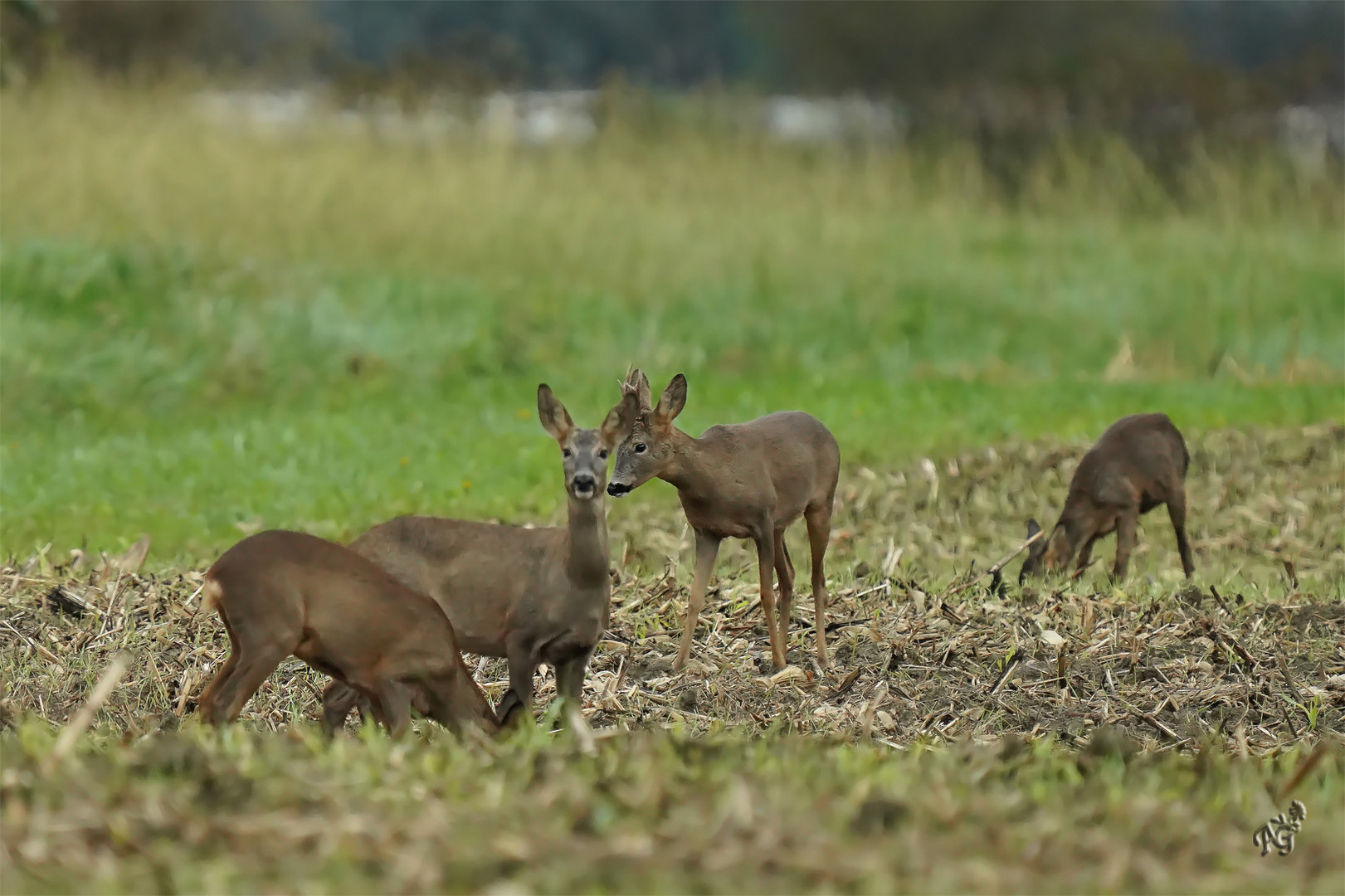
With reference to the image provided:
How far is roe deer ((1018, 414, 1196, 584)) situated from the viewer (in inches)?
386

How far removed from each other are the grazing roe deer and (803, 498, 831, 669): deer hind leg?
1415 millimetres

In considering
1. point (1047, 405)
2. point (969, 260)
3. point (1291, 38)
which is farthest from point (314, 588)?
point (1291, 38)

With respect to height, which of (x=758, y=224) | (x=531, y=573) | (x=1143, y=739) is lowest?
(x=1143, y=739)

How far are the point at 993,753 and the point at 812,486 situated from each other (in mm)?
2332

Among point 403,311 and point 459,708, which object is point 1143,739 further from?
point 403,311

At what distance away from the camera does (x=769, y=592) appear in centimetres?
728

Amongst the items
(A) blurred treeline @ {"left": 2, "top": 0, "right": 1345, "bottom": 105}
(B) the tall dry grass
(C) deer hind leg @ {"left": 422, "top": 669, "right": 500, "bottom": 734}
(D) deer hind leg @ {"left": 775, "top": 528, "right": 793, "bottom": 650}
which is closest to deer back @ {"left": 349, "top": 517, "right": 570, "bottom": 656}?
(C) deer hind leg @ {"left": 422, "top": 669, "right": 500, "bottom": 734}

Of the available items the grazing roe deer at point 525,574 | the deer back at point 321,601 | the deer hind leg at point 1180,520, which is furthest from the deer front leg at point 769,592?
the deer hind leg at point 1180,520

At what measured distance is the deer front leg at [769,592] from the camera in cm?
724

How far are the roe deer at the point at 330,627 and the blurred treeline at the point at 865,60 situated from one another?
11881mm

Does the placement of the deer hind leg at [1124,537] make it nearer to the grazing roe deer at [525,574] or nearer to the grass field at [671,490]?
the grass field at [671,490]

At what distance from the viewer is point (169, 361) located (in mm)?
14953

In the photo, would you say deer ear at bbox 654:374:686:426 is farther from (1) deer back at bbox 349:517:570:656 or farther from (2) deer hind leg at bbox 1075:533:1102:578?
(2) deer hind leg at bbox 1075:533:1102:578

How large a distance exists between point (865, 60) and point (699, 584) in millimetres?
40588
